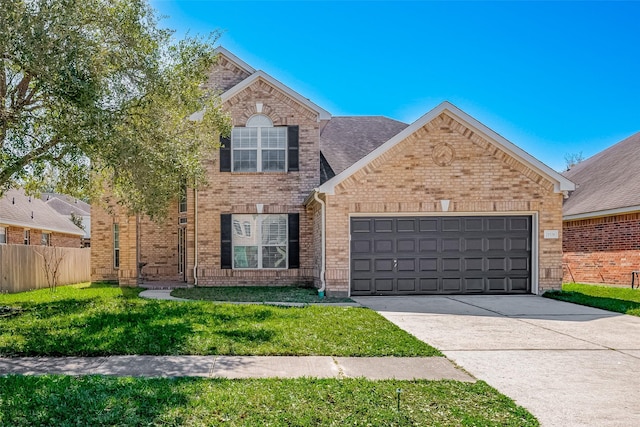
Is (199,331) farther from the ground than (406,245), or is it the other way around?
(406,245)

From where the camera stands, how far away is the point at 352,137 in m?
18.7

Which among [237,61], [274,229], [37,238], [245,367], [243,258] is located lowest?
[245,367]

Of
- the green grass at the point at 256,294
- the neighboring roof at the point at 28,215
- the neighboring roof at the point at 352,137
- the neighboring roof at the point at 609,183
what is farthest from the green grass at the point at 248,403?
the neighboring roof at the point at 28,215

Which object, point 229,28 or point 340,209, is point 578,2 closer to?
point 340,209

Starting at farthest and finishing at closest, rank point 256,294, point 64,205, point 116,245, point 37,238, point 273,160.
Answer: point 64,205 < point 37,238 < point 116,245 < point 273,160 < point 256,294

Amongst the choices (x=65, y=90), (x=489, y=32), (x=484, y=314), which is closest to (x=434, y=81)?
(x=489, y=32)

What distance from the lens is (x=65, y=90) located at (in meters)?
7.79

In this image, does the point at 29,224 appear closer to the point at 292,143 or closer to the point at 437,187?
the point at 292,143

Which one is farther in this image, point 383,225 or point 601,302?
point 383,225

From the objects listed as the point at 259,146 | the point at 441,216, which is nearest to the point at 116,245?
the point at 259,146

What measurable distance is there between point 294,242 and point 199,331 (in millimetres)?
8330

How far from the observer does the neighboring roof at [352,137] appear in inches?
680

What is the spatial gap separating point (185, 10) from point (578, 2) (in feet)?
34.2

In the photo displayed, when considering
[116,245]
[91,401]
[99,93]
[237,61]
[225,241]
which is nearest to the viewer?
[91,401]
